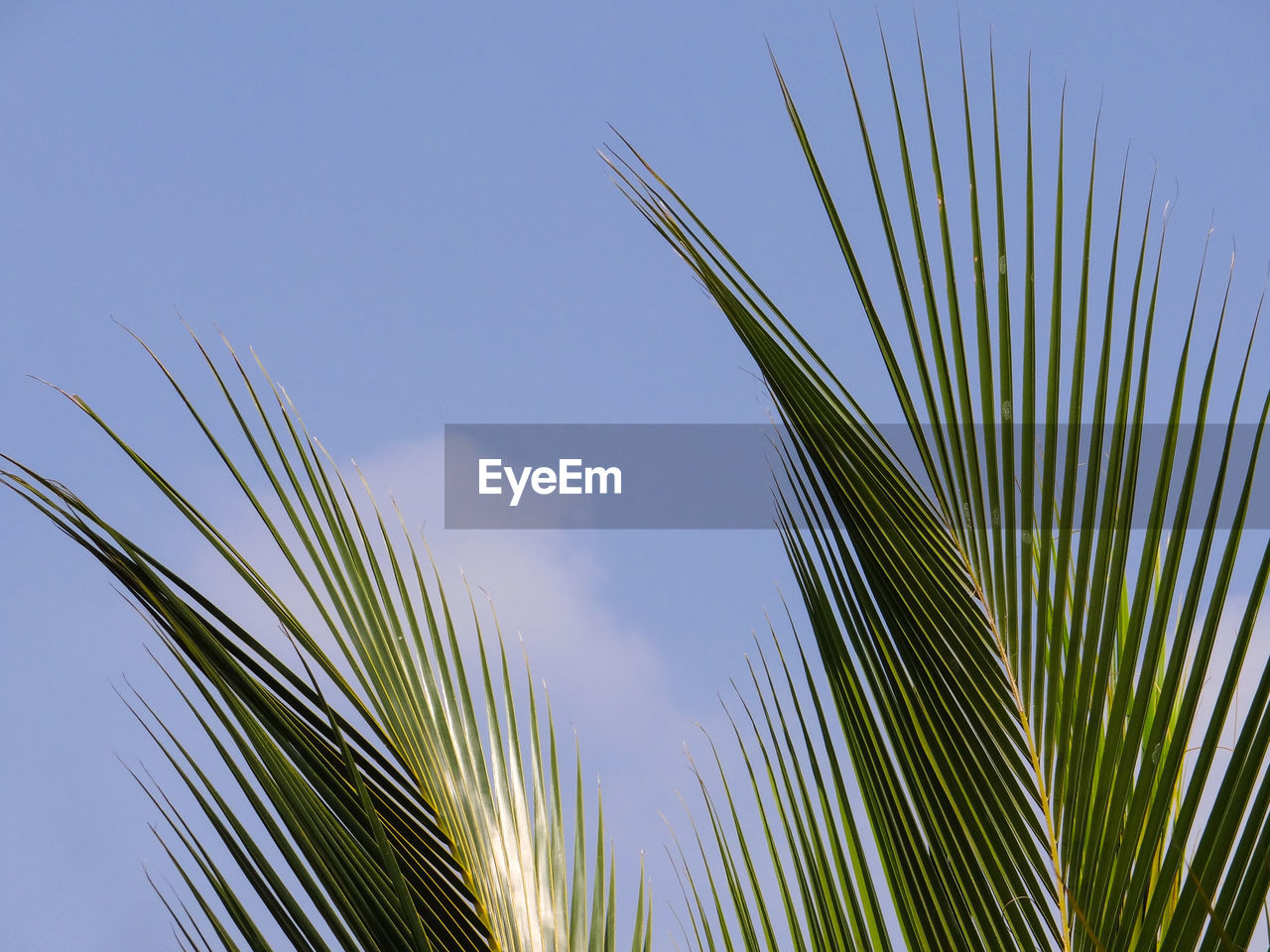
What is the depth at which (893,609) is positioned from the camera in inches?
45.0

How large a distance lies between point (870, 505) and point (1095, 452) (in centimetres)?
26

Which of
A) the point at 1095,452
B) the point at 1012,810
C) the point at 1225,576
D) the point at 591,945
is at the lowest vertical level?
the point at 591,945

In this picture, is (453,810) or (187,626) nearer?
(187,626)

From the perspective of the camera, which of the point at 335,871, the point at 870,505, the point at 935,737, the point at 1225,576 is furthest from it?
the point at 870,505

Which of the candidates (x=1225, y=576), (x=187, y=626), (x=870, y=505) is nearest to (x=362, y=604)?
(x=187, y=626)

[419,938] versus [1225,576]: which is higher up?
[1225,576]

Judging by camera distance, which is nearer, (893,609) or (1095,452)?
(1095,452)

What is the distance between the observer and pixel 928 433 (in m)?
1.14

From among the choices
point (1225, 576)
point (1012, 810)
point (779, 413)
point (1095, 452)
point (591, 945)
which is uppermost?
point (779, 413)

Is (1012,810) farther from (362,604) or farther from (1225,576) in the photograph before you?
(362,604)

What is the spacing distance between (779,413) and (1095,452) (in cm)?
37

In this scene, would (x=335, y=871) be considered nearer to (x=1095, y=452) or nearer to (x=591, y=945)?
(x=591, y=945)

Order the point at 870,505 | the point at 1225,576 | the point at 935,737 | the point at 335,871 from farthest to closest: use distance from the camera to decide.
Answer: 1. the point at 870,505
2. the point at 935,737
3. the point at 335,871
4. the point at 1225,576

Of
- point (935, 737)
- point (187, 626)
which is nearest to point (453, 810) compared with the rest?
point (187, 626)
